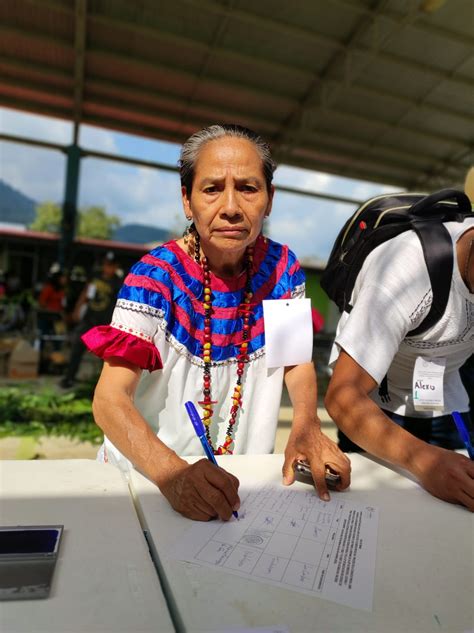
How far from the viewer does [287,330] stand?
133cm

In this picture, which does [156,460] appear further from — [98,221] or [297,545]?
[98,221]

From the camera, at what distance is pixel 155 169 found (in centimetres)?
1062

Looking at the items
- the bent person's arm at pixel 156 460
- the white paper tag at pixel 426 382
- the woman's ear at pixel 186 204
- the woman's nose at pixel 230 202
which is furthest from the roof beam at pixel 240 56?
the bent person's arm at pixel 156 460

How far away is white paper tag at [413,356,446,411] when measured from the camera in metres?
1.32

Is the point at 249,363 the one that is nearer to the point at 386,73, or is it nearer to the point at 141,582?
the point at 141,582

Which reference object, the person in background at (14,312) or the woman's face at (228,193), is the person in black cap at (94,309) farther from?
the woman's face at (228,193)

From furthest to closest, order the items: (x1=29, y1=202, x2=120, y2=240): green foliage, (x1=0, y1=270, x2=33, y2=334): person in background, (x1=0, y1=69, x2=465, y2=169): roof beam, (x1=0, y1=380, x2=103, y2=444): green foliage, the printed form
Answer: (x1=29, y1=202, x2=120, y2=240): green foliage → (x1=0, y1=270, x2=33, y2=334): person in background → (x1=0, y1=69, x2=465, y2=169): roof beam → (x1=0, y1=380, x2=103, y2=444): green foliage → the printed form

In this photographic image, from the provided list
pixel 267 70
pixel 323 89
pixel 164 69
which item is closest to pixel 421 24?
pixel 323 89

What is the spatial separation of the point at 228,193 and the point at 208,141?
0.17m

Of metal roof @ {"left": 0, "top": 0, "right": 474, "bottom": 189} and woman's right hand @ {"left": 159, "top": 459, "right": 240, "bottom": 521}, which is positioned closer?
woman's right hand @ {"left": 159, "top": 459, "right": 240, "bottom": 521}

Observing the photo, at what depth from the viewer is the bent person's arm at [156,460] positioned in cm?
86

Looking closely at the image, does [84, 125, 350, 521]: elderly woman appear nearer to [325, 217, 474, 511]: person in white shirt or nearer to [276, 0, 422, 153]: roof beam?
[325, 217, 474, 511]: person in white shirt

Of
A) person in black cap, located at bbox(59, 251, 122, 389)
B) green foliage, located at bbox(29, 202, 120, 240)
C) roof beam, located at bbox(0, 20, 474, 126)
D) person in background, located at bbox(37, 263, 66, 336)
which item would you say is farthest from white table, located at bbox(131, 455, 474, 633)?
green foliage, located at bbox(29, 202, 120, 240)

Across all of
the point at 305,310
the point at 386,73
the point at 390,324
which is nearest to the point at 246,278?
the point at 305,310
